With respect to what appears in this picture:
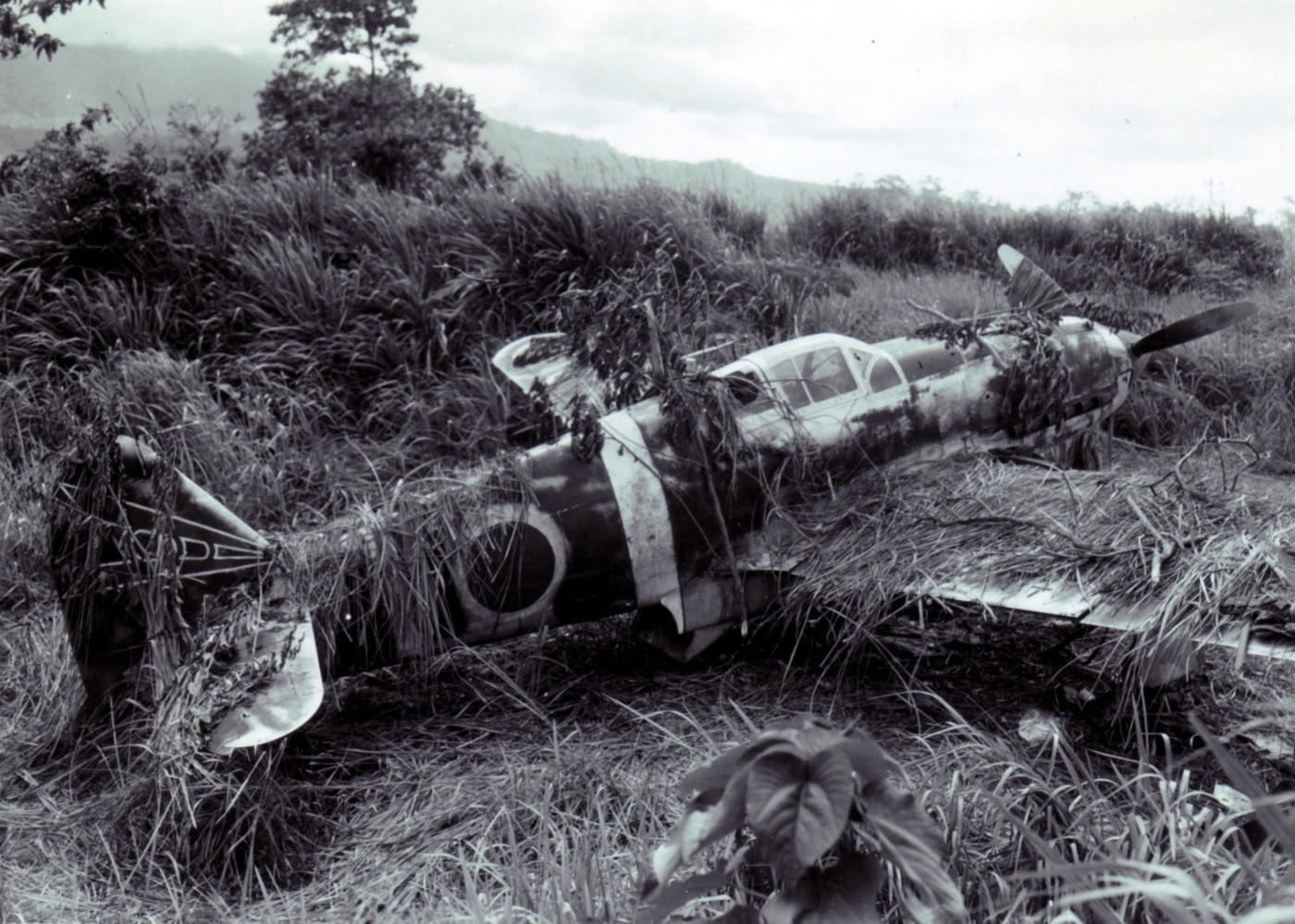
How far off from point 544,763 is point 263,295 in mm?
5809

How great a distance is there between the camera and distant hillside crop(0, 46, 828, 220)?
8500 mm

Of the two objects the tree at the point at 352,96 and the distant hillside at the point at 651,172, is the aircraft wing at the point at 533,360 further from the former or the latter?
the tree at the point at 352,96

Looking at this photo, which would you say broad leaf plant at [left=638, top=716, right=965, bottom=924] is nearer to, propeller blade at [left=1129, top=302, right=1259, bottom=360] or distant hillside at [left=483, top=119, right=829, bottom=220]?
propeller blade at [left=1129, top=302, right=1259, bottom=360]

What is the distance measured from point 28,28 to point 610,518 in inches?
237

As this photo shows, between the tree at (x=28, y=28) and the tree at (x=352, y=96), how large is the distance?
33.1 feet

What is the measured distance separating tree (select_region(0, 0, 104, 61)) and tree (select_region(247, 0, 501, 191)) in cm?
1010

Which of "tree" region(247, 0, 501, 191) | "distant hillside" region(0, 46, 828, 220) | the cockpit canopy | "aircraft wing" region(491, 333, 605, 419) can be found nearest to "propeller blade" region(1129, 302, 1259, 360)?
the cockpit canopy

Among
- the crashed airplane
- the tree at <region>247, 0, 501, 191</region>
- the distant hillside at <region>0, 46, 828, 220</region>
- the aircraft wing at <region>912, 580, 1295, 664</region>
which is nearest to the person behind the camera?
the aircraft wing at <region>912, 580, 1295, 664</region>

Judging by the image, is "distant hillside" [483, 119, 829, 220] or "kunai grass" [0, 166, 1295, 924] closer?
"kunai grass" [0, 166, 1295, 924]

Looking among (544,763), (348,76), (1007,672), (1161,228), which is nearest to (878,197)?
(1161,228)

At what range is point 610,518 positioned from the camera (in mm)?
4305

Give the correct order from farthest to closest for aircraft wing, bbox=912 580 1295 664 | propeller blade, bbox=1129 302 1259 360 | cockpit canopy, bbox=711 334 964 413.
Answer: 1. propeller blade, bbox=1129 302 1259 360
2. cockpit canopy, bbox=711 334 964 413
3. aircraft wing, bbox=912 580 1295 664

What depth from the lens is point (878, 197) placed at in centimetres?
1577

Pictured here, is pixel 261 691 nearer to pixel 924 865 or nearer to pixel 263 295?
pixel 924 865
